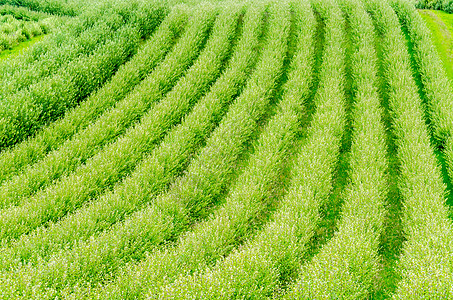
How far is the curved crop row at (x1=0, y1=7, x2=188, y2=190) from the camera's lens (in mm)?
9633

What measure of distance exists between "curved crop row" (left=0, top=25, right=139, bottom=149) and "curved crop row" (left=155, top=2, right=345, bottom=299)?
298 inches

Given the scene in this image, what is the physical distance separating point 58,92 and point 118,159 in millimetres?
4035

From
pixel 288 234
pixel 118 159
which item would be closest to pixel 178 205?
pixel 118 159

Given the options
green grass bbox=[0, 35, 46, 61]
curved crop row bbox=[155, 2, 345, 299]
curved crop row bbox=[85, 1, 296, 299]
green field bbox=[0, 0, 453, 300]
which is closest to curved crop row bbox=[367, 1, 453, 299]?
green field bbox=[0, 0, 453, 300]

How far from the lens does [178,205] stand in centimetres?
871

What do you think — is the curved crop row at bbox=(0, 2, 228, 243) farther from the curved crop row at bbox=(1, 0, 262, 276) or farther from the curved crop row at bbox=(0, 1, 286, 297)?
the curved crop row at bbox=(0, 1, 286, 297)

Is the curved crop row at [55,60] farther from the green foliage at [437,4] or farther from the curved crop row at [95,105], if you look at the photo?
the green foliage at [437,4]

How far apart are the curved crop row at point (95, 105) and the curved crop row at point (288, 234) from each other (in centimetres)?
570

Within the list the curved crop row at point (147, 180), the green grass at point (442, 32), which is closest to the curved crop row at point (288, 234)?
the curved crop row at point (147, 180)

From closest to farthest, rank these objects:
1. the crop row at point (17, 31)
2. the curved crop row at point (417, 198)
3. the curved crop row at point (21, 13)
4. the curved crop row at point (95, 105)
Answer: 1. the curved crop row at point (417, 198)
2. the curved crop row at point (95, 105)
3. the crop row at point (17, 31)
4. the curved crop row at point (21, 13)

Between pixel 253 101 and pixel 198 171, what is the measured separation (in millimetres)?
3868

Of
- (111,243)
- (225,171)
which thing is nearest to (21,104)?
(111,243)

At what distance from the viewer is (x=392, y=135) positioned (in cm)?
1166

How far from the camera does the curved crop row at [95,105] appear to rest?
963cm
